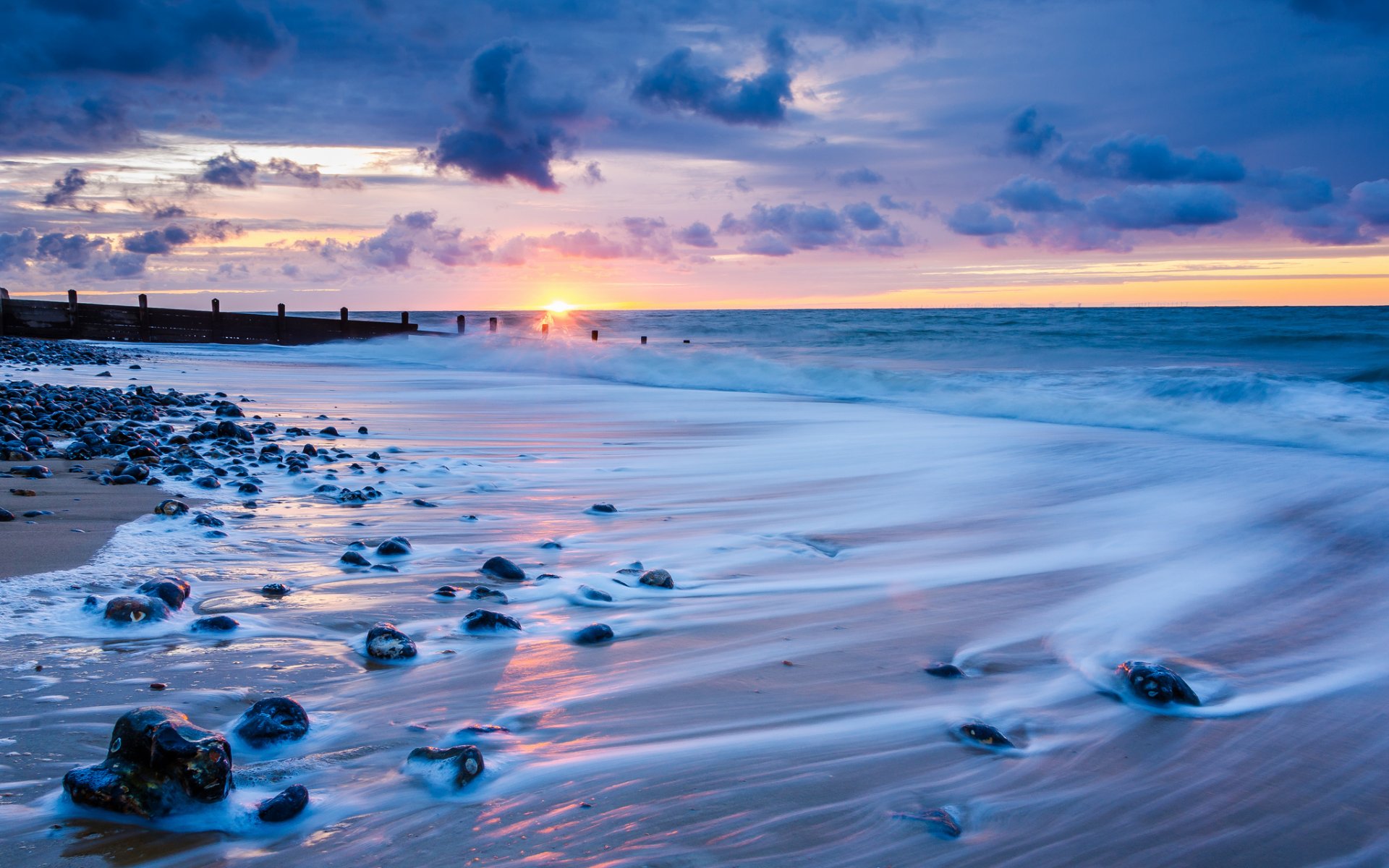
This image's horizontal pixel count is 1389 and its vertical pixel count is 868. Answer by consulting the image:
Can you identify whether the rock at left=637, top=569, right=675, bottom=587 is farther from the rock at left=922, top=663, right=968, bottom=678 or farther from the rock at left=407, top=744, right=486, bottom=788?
the rock at left=407, top=744, right=486, bottom=788

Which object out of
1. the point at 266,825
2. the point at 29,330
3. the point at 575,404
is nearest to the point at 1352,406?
the point at 575,404

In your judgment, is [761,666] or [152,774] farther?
[761,666]

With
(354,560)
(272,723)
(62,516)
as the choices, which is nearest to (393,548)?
(354,560)

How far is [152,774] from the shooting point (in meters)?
1.54

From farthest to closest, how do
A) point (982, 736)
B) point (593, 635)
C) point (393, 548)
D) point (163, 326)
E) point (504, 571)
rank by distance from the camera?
1. point (163, 326)
2. point (393, 548)
3. point (504, 571)
4. point (593, 635)
5. point (982, 736)

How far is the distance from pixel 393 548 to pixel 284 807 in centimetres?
195

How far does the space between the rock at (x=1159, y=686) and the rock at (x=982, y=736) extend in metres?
0.54

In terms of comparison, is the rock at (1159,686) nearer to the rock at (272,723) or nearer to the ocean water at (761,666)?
the ocean water at (761,666)

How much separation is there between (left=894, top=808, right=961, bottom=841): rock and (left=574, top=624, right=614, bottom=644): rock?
3.75 ft

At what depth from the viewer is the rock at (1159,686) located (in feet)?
7.71

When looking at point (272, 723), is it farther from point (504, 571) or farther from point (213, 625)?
point (504, 571)

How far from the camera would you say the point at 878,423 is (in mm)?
9805

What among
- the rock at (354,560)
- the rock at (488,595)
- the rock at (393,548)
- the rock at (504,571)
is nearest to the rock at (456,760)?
the rock at (488,595)

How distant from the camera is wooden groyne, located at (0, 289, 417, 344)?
26.4m
